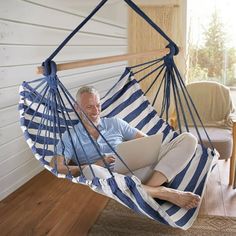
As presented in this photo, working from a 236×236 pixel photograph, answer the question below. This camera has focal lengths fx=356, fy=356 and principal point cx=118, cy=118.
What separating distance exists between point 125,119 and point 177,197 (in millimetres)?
843

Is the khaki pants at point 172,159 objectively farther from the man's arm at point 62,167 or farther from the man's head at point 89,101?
the man's head at point 89,101

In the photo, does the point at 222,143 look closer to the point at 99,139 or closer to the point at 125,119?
the point at 125,119

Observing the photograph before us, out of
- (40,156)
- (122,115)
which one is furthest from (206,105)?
(40,156)

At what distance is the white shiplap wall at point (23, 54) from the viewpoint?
2.41 metres

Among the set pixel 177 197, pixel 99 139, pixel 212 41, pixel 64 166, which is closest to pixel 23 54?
pixel 99 139

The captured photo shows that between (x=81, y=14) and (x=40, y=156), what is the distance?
1.98 m

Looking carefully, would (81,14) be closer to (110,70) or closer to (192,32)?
(110,70)

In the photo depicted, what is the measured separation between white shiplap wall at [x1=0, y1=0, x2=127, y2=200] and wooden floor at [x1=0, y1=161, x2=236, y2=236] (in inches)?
6.3

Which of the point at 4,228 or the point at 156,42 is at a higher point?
the point at 156,42

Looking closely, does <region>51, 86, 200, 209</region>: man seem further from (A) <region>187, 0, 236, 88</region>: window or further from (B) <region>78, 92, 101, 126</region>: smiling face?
(A) <region>187, 0, 236, 88</region>: window

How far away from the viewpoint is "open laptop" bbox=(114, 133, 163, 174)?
1854mm

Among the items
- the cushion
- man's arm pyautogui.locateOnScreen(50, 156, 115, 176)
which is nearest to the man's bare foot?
man's arm pyautogui.locateOnScreen(50, 156, 115, 176)

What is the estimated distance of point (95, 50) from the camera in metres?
3.93

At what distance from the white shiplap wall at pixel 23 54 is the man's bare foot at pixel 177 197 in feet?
3.88
